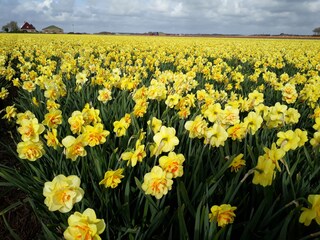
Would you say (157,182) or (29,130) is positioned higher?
(29,130)

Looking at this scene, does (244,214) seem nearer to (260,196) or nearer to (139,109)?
(260,196)

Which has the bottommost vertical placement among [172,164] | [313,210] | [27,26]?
[313,210]

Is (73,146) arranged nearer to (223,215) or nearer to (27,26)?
(223,215)

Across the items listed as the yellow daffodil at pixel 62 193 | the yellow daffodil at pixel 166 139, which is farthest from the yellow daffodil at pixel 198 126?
the yellow daffodil at pixel 62 193

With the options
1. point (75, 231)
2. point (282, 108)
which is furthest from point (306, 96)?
point (75, 231)

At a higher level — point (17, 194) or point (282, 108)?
point (282, 108)

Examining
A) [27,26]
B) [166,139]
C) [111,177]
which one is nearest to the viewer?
[111,177]

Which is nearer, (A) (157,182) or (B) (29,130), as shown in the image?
(A) (157,182)

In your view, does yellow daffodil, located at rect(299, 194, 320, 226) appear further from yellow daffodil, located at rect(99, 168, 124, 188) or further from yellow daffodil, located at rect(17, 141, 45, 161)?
yellow daffodil, located at rect(17, 141, 45, 161)

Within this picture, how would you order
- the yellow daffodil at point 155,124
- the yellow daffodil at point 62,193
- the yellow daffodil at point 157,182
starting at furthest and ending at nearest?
the yellow daffodil at point 155,124
the yellow daffodil at point 157,182
the yellow daffodil at point 62,193

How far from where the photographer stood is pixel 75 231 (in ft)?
3.79

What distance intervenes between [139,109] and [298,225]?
152cm

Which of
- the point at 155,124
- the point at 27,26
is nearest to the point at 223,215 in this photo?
the point at 155,124

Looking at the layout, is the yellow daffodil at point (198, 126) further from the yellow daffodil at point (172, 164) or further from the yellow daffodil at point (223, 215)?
the yellow daffodil at point (223, 215)
